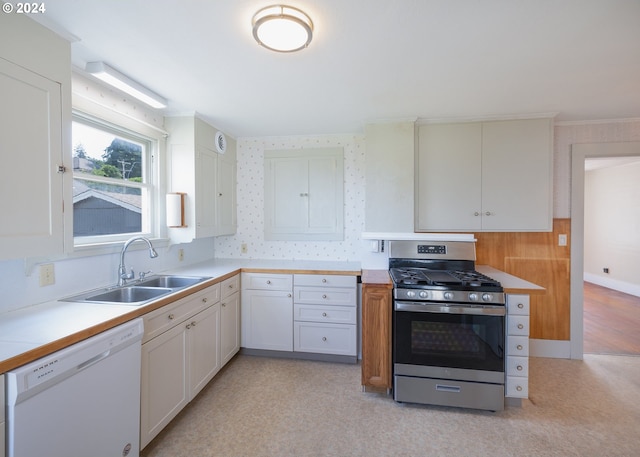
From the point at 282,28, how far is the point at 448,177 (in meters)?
Result: 2.04

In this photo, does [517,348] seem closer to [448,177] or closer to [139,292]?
[448,177]

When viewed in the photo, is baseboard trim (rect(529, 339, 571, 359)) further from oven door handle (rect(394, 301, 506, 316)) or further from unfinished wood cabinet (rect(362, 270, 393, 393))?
unfinished wood cabinet (rect(362, 270, 393, 393))

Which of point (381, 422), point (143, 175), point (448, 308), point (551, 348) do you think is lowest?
point (381, 422)

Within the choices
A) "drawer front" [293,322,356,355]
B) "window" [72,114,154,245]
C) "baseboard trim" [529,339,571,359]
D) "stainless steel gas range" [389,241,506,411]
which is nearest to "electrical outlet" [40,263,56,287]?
"window" [72,114,154,245]

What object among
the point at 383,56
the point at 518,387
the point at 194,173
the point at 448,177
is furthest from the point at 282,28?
the point at 518,387

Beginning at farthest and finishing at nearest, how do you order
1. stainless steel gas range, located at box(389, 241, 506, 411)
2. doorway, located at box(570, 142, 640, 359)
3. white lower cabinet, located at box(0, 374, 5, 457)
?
doorway, located at box(570, 142, 640, 359)
stainless steel gas range, located at box(389, 241, 506, 411)
white lower cabinet, located at box(0, 374, 5, 457)

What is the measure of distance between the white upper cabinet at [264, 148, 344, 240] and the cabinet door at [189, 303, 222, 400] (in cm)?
127

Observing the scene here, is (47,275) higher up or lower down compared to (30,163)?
lower down

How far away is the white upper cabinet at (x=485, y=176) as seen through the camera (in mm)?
2609

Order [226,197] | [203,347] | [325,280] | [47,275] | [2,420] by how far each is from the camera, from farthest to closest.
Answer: [226,197], [325,280], [203,347], [47,275], [2,420]

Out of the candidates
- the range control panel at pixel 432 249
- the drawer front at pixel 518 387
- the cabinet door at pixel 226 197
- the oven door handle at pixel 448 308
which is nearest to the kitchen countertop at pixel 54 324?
the cabinet door at pixel 226 197

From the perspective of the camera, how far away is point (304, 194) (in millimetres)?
3275

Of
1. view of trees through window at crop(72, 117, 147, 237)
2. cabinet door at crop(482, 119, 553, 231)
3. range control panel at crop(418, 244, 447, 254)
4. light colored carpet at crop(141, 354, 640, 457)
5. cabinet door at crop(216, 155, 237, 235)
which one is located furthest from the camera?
cabinet door at crop(216, 155, 237, 235)

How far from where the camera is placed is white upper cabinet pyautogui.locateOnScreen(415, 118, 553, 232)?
8.56ft
